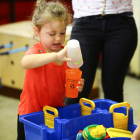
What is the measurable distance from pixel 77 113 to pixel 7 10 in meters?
2.83

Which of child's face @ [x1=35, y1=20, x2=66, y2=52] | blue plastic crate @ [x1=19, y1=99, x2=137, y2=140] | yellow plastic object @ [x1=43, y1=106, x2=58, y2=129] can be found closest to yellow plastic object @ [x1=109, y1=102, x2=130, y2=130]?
blue plastic crate @ [x1=19, y1=99, x2=137, y2=140]

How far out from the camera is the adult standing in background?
1459 mm

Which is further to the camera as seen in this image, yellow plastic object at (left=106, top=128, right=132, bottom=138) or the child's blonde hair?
the child's blonde hair

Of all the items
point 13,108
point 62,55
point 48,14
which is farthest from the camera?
point 13,108

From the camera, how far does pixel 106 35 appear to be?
1.48m

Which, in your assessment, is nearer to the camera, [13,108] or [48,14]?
[48,14]

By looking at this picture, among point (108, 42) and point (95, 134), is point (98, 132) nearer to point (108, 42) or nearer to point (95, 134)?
point (95, 134)

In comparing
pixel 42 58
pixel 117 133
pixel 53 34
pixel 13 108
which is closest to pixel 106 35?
pixel 53 34

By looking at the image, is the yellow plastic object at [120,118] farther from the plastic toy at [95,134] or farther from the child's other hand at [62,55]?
the child's other hand at [62,55]

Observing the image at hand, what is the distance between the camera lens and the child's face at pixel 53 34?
4.11 ft

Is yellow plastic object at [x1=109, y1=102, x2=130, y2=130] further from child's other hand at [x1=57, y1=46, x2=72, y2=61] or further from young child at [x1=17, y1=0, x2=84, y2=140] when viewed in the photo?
child's other hand at [x1=57, y1=46, x2=72, y2=61]

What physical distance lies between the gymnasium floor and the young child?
77cm

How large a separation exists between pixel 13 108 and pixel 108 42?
56.9 inches

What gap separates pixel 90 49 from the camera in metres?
1.49
